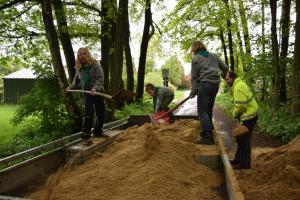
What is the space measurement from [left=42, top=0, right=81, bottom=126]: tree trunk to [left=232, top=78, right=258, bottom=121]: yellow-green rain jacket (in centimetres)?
455

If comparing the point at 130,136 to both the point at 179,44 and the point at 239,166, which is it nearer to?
the point at 239,166

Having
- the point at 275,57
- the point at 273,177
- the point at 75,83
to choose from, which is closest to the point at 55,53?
the point at 75,83

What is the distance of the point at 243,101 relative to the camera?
6.94 metres

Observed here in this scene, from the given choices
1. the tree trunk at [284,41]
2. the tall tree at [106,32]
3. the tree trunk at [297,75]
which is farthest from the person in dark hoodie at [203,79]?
the tree trunk at [284,41]

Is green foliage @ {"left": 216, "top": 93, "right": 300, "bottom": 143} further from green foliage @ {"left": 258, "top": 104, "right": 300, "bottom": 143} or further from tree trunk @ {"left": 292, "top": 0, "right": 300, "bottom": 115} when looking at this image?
tree trunk @ {"left": 292, "top": 0, "right": 300, "bottom": 115}

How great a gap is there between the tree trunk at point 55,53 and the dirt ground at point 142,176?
378cm

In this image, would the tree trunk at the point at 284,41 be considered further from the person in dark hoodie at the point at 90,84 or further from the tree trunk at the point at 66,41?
the person in dark hoodie at the point at 90,84

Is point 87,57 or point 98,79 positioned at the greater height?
point 87,57

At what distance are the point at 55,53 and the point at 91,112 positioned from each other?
318 centimetres

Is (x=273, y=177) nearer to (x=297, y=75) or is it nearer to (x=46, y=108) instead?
(x=46, y=108)

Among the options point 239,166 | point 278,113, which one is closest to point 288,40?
point 278,113

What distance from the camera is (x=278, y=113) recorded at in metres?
14.4

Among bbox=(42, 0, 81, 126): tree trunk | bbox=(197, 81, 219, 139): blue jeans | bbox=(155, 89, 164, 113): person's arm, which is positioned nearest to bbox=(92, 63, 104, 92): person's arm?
bbox=(197, 81, 219, 139): blue jeans

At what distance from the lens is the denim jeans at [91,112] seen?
7031 mm
